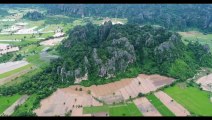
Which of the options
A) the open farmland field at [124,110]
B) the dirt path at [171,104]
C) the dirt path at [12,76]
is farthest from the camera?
the dirt path at [12,76]

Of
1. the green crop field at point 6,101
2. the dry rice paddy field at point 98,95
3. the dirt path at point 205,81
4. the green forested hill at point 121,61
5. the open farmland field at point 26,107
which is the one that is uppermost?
the green forested hill at point 121,61

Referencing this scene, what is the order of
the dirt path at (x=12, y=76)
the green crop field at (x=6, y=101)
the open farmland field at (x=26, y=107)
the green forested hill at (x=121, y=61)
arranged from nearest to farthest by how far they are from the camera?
the open farmland field at (x=26, y=107), the green crop field at (x=6, y=101), the green forested hill at (x=121, y=61), the dirt path at (x=12, y=76)

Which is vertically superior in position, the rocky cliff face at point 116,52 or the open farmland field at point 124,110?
the rocky cliff face at point 116,52

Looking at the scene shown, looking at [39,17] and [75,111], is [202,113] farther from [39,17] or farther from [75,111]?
[39,17]

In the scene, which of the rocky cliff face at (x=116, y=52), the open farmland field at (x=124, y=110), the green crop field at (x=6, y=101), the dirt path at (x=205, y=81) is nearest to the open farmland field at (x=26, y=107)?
the green crop field at (x=6, y=101)

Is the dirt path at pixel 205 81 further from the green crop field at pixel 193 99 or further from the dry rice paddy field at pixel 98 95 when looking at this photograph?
the dry rice paddy field at pixel 98 95

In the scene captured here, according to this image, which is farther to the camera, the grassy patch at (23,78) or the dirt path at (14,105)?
the grassy patch at (23,78)

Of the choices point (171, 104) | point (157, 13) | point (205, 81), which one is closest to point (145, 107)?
point (171, 104)
